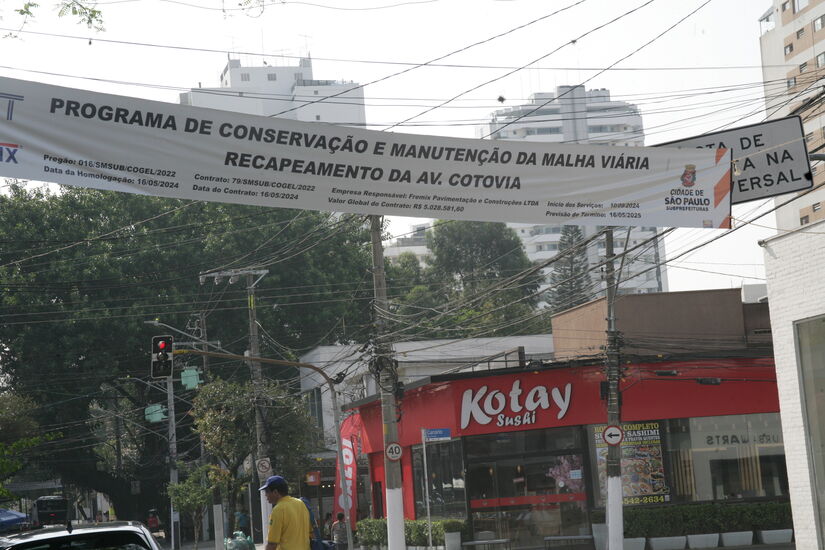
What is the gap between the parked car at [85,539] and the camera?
8.76 metres

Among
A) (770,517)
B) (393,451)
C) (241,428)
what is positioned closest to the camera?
(393,451)

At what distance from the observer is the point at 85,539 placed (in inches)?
349

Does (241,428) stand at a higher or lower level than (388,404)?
higher

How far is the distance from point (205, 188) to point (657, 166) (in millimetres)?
5213

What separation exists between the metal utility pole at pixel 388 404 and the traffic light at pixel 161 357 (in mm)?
5376

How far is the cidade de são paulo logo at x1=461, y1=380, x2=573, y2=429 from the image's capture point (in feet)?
95.5

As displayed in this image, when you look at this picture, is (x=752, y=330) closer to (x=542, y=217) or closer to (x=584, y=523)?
(x=584, y=523)

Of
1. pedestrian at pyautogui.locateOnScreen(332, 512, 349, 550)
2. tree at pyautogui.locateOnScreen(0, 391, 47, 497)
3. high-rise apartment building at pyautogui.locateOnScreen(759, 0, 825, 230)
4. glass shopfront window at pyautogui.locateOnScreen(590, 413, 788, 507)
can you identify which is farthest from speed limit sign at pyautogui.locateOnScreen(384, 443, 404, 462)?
high-rise apartment building at pyautogui.locateOnScreen(759, 0, 825, 230)

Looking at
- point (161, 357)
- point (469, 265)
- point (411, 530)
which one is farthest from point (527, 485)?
point (469, 265)

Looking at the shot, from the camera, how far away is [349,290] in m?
56.4

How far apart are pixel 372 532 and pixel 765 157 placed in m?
23.1

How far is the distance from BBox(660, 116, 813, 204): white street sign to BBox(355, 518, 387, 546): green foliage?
2167 centimetres

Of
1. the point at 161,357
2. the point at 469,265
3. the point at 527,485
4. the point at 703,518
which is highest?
the point at 469,265

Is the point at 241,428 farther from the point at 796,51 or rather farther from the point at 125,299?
the point at 796,51
